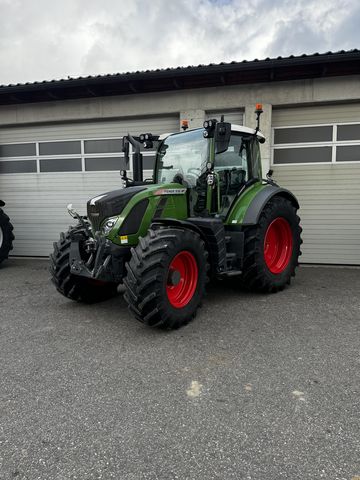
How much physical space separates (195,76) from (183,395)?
19.9ft

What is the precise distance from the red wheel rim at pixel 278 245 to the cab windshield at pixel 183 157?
1519mm

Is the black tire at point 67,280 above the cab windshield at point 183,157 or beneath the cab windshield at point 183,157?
beneath

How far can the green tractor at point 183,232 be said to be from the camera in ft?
12.1

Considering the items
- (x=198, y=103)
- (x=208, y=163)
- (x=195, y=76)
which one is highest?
(x=195, y=76)

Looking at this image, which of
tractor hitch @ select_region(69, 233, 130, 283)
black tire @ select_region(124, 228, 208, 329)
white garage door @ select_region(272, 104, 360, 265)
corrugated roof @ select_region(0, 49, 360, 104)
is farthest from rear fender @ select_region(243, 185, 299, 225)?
corrugated roof @ select_region(0, 49, 360, 104)

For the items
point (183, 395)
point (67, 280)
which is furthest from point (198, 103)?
point (183, 395)

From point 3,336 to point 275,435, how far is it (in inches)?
114

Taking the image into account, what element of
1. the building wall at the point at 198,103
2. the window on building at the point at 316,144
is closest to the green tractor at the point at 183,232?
the window on building at the point at 316,144

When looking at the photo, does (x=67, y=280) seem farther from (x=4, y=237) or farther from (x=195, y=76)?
(x=195, y=76)

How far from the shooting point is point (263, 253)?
496cm

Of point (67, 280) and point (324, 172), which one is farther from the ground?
point (324, 172)

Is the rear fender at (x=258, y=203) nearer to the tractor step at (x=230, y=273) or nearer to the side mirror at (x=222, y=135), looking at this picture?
the tractor step at (x=230, y=273)

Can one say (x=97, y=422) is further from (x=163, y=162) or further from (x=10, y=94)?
(x=10, y=94)

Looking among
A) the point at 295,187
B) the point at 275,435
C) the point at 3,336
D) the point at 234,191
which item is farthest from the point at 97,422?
the point at 295,187
